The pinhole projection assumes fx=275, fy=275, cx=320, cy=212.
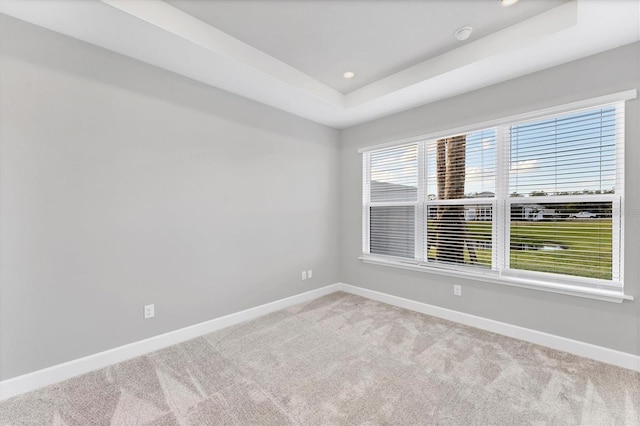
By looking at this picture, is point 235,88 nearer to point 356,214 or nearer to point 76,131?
point 76,131

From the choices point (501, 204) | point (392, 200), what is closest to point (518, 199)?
point (501, 204)

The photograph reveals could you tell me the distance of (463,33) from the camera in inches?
91.1

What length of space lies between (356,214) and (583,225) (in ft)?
8.28

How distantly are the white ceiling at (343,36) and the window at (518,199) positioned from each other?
0.61 m

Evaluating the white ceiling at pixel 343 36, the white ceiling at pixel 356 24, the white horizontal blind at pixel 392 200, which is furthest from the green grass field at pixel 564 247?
the white ceiling at pixel 356 24

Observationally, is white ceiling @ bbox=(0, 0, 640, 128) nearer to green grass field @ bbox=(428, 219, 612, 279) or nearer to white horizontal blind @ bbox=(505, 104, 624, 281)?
white horizontal blind @ bbox=(505, 104, 624, 281)

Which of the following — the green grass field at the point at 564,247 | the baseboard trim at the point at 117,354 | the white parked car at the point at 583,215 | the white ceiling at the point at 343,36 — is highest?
the white ceiling at the point at 343,36

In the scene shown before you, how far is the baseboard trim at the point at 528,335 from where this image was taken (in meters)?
2.24

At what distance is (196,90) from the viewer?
110 inches

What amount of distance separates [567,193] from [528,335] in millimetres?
1392

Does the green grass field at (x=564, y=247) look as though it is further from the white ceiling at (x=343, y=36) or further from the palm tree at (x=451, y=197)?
the white ceiling at (x=343, y=36)

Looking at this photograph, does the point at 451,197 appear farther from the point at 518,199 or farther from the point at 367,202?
the point at 367,202

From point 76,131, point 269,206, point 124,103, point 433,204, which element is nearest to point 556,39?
point 433,204

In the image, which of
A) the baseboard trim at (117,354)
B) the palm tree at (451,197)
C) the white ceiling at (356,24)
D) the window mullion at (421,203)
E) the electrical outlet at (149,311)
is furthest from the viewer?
the window mullion at (421,203)
